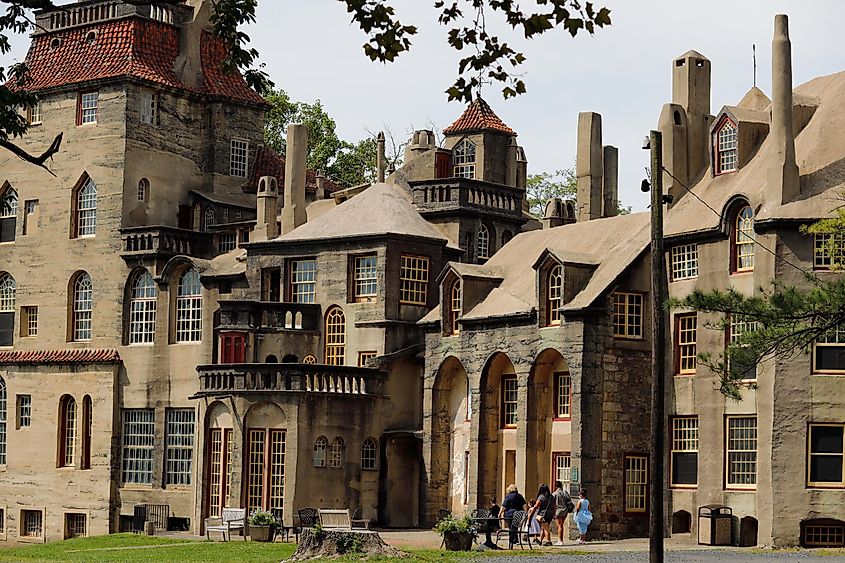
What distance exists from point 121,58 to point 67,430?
14594mm

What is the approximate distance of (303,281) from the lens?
2274 inches

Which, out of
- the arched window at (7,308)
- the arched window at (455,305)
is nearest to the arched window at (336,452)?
the arched window at (455,305)

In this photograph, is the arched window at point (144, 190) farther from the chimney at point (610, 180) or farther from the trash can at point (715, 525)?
the trash can at point (715, 525)

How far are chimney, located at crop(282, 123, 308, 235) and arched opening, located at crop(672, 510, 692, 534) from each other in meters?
20.4

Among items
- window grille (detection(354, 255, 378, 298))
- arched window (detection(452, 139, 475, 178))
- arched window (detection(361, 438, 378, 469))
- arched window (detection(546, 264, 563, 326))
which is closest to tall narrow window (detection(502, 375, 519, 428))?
arched window (detection(546, 264, 563, 326))

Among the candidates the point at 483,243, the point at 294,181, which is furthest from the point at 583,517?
the point at 294,181

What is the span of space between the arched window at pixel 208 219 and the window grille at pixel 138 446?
7.78 metres

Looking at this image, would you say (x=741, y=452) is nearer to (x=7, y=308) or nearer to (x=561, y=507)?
(x=561, y=507)

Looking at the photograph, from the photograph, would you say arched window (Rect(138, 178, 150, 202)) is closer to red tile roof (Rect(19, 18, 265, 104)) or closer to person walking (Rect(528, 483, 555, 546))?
red tile roof (Rect(19, 18, 265, 104))

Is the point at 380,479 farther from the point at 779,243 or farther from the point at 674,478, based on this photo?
the point at 779,243

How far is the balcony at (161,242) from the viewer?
202ft

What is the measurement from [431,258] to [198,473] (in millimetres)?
10767

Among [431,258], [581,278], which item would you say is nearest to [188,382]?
[431,258]

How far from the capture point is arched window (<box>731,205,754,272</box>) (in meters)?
44.6
